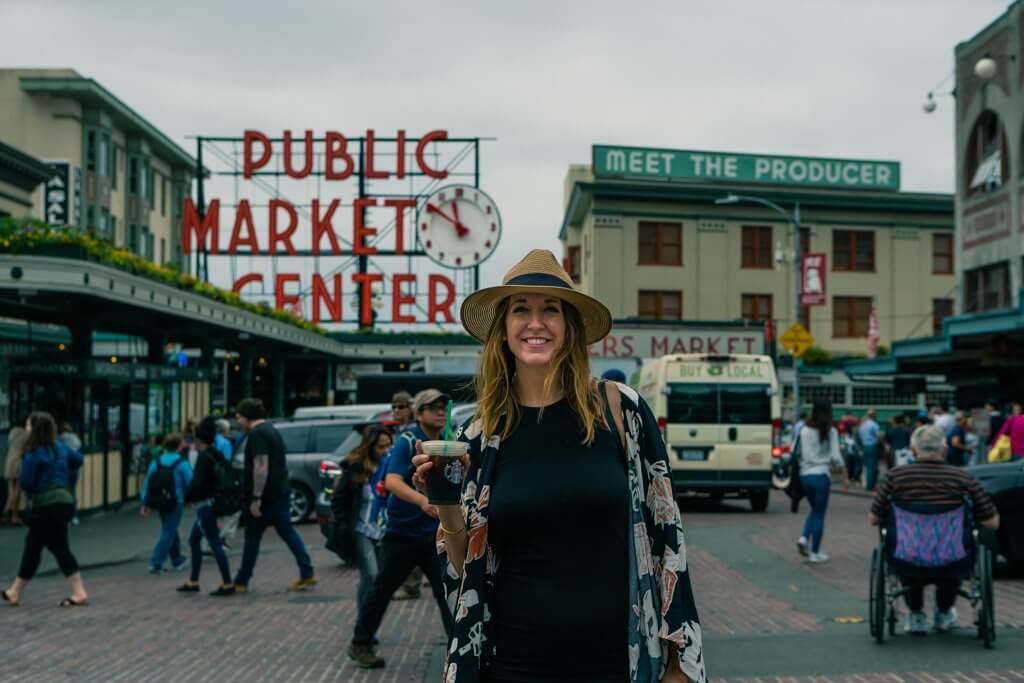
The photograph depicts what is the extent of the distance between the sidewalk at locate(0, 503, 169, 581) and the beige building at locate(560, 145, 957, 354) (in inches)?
1256

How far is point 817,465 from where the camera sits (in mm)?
13711

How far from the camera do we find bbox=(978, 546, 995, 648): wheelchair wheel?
8.12 meters

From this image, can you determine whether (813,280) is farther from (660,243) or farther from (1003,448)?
(660,243)

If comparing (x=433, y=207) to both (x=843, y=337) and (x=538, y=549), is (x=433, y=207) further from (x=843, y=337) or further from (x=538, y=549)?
(x=538, y=549)

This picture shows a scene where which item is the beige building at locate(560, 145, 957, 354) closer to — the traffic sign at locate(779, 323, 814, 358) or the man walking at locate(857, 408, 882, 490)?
the traffic sign at locate(779, 323, 814, 358)

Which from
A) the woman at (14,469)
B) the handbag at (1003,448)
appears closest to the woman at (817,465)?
the handbag at (1003,448)

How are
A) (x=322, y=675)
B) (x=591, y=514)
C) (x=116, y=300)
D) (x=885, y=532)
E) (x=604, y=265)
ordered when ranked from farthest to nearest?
(x=604, y=265) → (x=116, y=300) → (x=885, y=532) → (x=322, y=675) → (x=591, y=514)

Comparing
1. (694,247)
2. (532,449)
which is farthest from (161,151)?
(532,449)

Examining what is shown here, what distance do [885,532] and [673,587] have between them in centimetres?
561

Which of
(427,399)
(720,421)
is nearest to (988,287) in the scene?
(720,421)

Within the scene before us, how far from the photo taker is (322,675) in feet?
26.3

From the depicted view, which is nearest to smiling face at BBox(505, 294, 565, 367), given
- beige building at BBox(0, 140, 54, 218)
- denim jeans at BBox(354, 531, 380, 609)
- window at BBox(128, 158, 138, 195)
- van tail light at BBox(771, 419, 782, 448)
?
denim jeans at BBox(354, 531, 380, 609)

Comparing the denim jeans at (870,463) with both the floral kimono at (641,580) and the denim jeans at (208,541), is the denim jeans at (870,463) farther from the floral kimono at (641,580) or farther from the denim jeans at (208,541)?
the floral kimono at (641,580)

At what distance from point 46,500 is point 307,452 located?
9.29 meters
